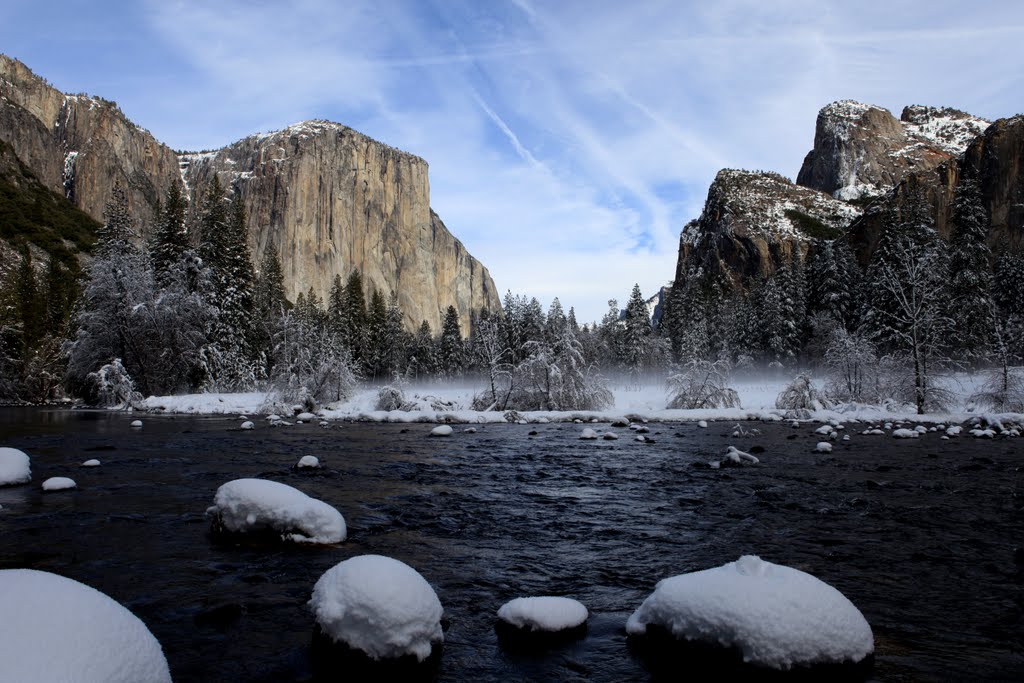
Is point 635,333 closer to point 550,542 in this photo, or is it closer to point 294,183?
point 550,542

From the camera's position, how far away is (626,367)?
55719 mm

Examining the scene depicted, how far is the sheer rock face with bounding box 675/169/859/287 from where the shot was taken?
9538 cm

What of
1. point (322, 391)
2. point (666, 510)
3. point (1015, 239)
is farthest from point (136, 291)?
point (1015, 239)

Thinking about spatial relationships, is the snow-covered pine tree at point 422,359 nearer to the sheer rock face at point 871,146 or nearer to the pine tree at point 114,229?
the pine tree at point 114,229

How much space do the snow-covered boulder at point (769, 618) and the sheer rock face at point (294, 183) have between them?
13589cm

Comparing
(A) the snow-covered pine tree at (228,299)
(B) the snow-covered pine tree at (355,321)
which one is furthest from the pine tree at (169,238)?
(B) the snow-covered pine tree at (355,321)

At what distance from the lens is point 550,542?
19.2 feet

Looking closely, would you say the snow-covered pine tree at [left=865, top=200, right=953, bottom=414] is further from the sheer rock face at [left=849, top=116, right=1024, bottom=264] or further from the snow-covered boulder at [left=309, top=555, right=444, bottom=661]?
the snow-covered boulder at [left=309, top=555, right=444, bottom=661]

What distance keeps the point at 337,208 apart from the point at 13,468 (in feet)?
479

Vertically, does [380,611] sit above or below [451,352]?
below

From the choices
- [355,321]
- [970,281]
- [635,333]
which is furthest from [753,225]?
[355,321]

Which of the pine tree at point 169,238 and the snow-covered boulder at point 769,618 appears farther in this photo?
the pine tree at point 169,238

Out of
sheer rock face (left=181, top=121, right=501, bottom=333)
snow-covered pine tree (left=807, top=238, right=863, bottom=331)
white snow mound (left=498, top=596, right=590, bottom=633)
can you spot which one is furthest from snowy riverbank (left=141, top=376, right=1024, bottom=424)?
sheer rock face (left=181, top=121, right=501, bottom=333)

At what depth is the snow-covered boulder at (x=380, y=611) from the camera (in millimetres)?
3268
